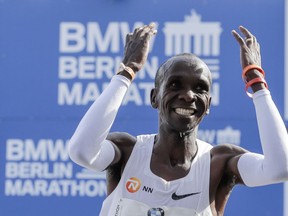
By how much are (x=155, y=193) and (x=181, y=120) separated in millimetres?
292

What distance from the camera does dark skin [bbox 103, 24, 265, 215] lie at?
13.3 ft

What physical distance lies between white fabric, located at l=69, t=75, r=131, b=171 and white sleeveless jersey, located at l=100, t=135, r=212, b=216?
11 centimetres

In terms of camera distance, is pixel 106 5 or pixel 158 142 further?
pixel 106 5

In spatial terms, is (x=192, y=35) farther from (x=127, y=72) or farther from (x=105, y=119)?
(x=105, y=119)

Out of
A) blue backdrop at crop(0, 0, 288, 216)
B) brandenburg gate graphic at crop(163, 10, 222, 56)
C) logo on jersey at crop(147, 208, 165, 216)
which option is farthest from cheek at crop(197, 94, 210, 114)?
brandenburg gate graphic at crop(163, 10, 222, 56)

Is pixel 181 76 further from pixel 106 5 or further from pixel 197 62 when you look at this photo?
pixel 106 5

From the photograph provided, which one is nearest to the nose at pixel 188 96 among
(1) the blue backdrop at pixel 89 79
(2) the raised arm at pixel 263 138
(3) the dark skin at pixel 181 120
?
(3) the dark skin at pixel 181 120

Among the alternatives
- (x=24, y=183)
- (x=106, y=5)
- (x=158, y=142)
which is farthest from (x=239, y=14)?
(x=158, y=142)

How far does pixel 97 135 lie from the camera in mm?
4008

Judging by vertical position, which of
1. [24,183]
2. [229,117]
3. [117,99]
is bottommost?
[24,183]

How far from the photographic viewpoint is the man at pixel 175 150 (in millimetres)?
4008

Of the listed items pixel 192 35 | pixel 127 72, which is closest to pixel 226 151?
pixel 127 72

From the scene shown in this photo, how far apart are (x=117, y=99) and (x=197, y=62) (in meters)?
0.33

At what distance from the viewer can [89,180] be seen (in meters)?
6.71
